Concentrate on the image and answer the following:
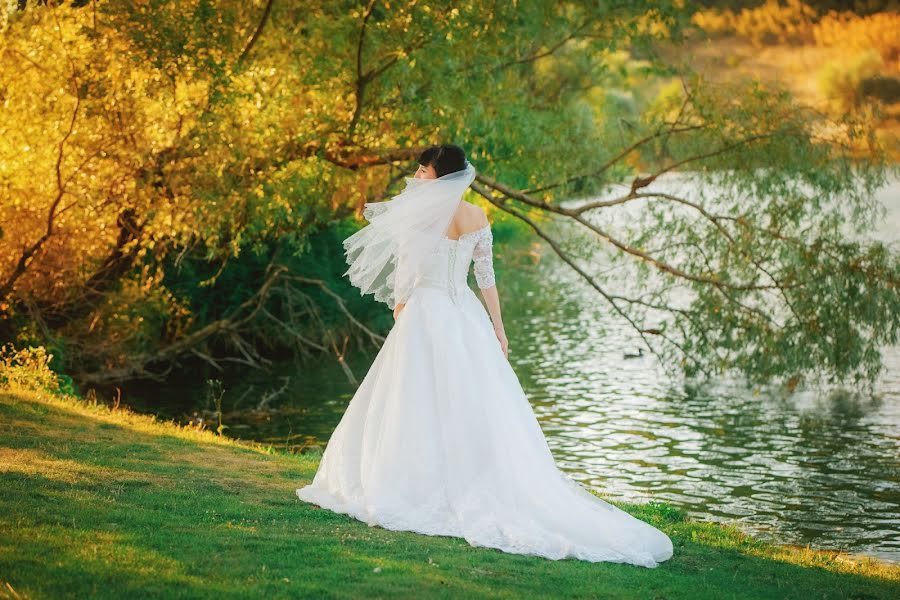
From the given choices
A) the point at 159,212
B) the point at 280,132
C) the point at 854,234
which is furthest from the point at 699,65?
the point at 159,212

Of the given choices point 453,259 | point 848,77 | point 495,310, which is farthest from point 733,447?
point 848,77

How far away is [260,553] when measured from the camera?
520cm

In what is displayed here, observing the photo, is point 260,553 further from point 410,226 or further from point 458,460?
point 410,226

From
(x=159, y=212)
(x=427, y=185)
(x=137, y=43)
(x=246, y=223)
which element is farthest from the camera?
(x=246, y=223)

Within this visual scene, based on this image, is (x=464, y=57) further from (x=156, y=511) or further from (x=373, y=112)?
(x=156, y=511)

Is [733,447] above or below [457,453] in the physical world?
below

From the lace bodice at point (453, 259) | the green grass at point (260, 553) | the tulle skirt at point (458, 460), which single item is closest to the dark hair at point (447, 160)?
the lace bodice at point (453, 259)

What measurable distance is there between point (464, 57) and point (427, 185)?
25.4 ft

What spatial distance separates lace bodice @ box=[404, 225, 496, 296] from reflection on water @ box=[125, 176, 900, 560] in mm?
4423

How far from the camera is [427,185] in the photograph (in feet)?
21.3

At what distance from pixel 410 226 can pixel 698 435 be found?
26.5 feet

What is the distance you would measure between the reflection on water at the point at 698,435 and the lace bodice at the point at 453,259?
4423 millimetres

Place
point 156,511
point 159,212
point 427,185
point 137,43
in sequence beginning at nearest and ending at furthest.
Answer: point 156,511 < point 427,185 < point 137,43 < point 159,212

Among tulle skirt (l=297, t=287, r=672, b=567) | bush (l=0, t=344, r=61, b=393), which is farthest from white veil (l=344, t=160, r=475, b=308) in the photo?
bush (l=0, t=344, r=61, b=393)
